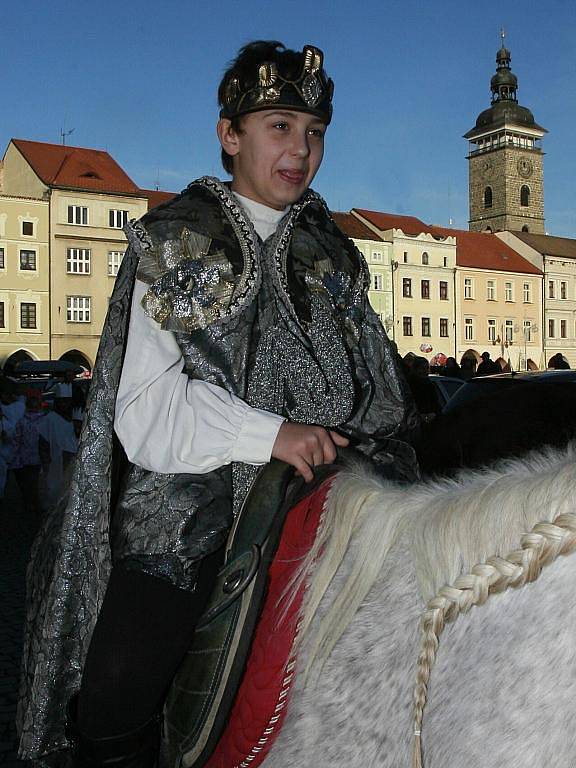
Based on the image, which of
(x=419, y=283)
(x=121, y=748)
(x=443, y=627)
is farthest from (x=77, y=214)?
(x=443, y=627)

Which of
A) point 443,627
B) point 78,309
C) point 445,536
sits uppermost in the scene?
point 78,309

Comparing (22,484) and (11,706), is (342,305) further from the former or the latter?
(22,484)

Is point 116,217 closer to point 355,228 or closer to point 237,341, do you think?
point 355,228

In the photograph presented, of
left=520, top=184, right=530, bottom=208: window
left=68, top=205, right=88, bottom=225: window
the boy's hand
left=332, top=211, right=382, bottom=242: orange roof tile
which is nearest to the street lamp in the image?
left=332, top=211, right=382, bottom=242: orange roof tile

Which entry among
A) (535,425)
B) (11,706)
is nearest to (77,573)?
(535,425)

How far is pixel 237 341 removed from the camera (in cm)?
191

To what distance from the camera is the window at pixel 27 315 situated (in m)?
40.7

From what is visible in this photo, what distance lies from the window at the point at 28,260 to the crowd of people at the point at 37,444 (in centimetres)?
3213

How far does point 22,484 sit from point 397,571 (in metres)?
9.61

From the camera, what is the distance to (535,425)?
8.20 ft

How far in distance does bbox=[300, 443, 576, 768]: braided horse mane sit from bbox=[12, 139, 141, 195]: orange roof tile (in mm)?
42615

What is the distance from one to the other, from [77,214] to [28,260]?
3.44m

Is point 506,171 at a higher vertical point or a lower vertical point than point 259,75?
higher

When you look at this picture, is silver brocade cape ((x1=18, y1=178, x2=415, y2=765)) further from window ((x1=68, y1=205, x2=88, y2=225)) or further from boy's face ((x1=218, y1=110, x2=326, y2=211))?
window ((x1=68, y1=205, x2=88, y2=225))
